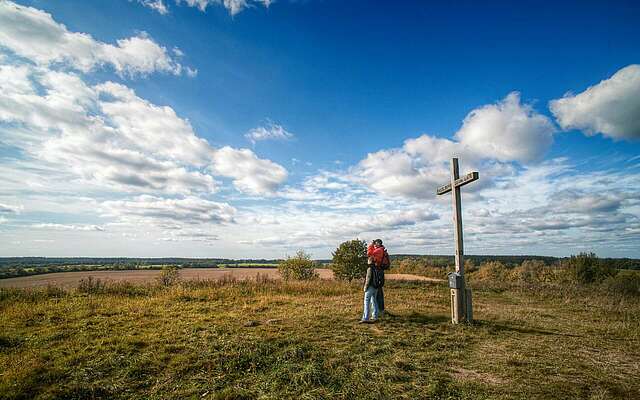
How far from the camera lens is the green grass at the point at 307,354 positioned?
479cm

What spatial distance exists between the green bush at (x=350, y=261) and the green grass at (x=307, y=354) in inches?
1018

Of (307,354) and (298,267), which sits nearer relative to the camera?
(307,354)

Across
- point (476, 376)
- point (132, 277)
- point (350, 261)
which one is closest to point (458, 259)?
point (476, 376)

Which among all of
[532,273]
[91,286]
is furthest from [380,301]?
[532,273]

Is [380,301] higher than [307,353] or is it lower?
higher

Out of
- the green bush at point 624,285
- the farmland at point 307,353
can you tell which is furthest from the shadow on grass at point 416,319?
the green bush at point 624,285

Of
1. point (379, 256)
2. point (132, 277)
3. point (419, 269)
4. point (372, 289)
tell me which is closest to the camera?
point (372, 289)

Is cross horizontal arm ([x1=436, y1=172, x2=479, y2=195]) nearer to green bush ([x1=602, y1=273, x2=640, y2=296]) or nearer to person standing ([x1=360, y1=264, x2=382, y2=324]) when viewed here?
person standing ([x1=360, y1=264, x2=382, y2=324])

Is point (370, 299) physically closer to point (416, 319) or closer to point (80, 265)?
point (416, 319)

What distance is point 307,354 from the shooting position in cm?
614

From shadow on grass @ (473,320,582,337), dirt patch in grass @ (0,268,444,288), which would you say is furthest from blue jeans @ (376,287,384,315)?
dirt patch in grass @ (0,268,444,288)

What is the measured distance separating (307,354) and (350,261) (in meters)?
31.7

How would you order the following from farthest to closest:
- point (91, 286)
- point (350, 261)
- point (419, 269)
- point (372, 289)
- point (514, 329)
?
point (419, 269)
point (350, 261)
point (91, 286)
point (372, 289)
point (514, 329)

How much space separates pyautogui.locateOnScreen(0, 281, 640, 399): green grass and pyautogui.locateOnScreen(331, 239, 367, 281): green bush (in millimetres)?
25869
